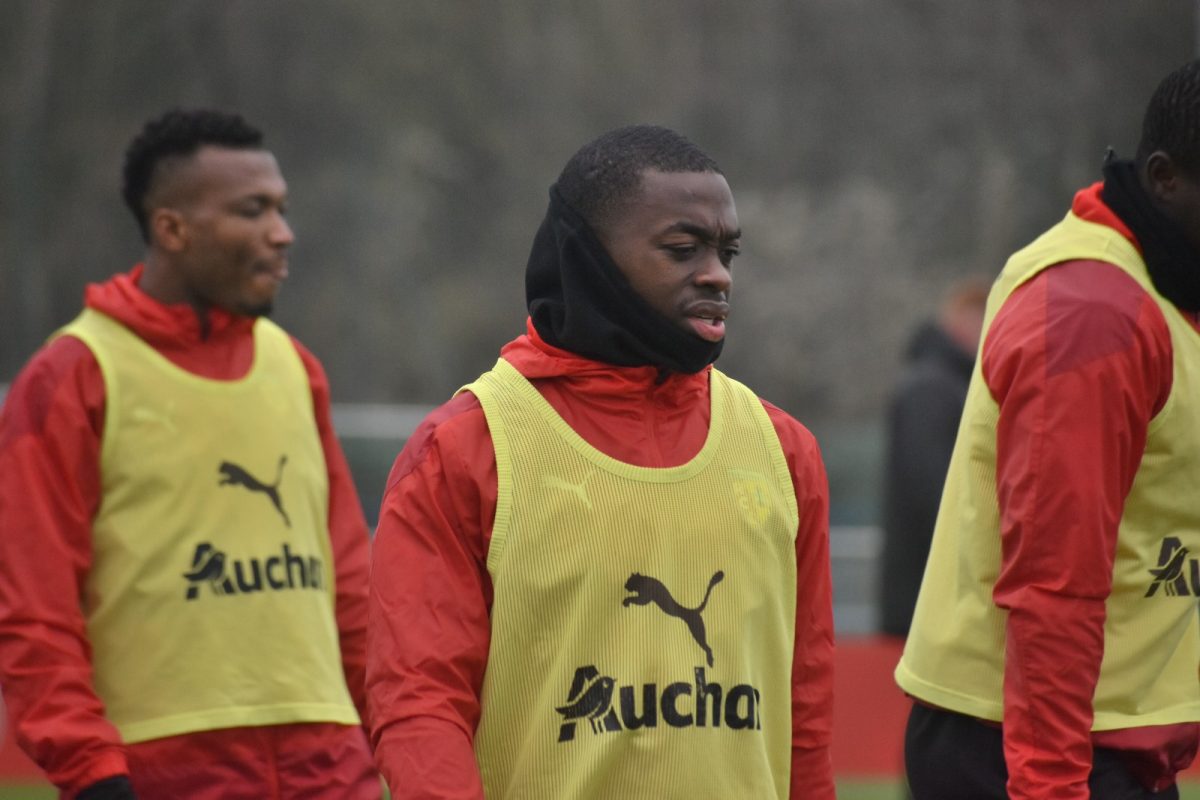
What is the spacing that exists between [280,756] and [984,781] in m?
1.66

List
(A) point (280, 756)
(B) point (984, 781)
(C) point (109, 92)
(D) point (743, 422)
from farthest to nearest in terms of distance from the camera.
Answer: (C) point (109, 92) → (A) point (280, 756) → (B) point (984, 781) → (D) point (743, 422)

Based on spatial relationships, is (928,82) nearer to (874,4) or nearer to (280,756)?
(874,4)

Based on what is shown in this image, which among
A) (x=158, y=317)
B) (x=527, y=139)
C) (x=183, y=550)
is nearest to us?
(x=183, y=550)

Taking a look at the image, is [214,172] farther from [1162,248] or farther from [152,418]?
[1162,248]

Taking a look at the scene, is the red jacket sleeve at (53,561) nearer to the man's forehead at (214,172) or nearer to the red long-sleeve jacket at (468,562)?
the man's forehead at (214,172)

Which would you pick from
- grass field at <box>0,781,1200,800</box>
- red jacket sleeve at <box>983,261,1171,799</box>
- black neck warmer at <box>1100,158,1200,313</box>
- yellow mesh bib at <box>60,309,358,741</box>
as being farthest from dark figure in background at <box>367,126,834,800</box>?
grass field at <box>0,781,1200,800</box>

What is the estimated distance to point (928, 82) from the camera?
18.4 metres

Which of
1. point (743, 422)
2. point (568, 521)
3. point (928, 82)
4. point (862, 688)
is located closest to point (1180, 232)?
point (743, 422)

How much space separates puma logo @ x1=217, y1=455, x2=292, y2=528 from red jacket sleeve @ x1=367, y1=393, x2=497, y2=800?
4.59ft

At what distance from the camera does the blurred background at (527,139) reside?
1789 centimetres

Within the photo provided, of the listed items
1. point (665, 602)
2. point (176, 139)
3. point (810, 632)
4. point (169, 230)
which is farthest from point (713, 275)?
point (176, 139)

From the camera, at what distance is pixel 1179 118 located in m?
3.63

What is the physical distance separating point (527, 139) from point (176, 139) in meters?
14.1

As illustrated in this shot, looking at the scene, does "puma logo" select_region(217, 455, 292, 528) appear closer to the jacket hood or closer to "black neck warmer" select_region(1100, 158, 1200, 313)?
the jacket hood
